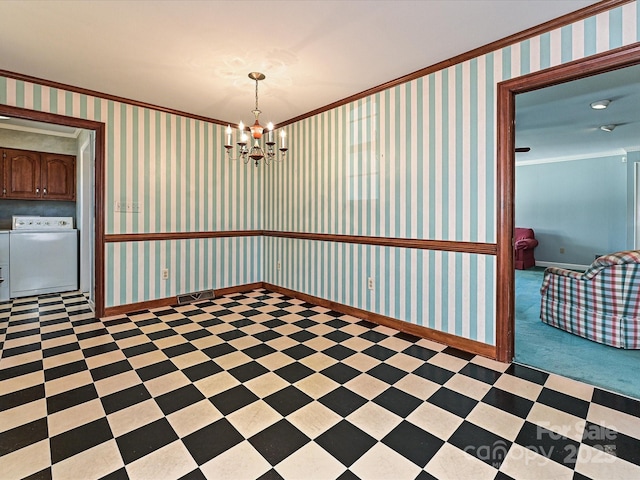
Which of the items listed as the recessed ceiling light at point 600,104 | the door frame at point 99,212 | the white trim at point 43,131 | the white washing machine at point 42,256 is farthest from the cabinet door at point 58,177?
the recessed ceiling light at point 600,104

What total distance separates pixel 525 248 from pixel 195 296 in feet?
22.8

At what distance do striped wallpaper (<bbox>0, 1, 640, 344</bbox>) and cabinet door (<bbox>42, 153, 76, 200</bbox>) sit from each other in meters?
2.25

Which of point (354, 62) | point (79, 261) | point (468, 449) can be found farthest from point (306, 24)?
point (79, 261)

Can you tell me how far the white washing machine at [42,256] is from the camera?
4496 millimetres

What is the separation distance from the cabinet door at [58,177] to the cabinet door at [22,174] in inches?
3.3

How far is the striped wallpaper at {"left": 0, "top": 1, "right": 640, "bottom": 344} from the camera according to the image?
8.79ft

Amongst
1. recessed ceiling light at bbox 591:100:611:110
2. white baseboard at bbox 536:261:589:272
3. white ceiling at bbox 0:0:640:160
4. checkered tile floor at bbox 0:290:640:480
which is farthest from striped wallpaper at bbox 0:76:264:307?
white baseboard at bbox 536:261:589:272

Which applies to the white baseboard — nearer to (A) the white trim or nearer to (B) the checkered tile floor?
(B) the checkered tile floor

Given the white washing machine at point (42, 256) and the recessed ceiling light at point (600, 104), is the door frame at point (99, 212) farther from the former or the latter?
the recessed ceiling light at point (600, 104)

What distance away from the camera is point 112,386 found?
7.17ft

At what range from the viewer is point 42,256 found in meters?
4.71

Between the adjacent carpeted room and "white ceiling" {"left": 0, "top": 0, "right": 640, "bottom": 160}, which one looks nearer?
"white ceiling" {"left": 0, "top": 0, "right": 640, "bottom": 160}

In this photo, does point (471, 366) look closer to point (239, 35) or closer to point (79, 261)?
point (239, 35)

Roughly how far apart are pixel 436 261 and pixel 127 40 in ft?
10.4
